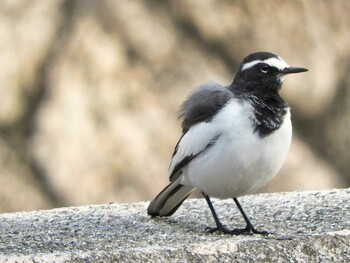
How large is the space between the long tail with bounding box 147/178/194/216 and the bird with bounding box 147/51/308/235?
0.19 meters

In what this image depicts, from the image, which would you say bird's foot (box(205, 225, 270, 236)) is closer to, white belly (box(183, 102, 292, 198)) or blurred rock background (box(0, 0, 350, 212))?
white belly (box(183, 102, 292, 198))

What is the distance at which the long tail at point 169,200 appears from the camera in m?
5.65

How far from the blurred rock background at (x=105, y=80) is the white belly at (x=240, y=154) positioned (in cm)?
289

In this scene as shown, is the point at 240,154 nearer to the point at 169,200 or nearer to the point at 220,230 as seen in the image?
the point at 220,230

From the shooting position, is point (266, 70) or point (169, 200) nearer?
point (266, 70)

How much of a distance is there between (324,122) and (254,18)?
2.90 ft

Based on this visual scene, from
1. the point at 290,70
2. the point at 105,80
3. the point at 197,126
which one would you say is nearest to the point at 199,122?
the point at 197,126

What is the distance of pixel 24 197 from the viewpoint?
8.07 meters

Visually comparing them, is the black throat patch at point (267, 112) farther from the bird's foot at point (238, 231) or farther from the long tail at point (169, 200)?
the long tail at point (169, 200)

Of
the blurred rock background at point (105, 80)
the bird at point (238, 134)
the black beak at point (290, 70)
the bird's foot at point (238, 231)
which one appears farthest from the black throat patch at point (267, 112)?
the blurred rock background at point (105, 80)

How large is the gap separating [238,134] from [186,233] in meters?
0.50

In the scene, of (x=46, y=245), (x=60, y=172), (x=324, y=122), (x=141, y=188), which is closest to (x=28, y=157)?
(x=60, y=172)

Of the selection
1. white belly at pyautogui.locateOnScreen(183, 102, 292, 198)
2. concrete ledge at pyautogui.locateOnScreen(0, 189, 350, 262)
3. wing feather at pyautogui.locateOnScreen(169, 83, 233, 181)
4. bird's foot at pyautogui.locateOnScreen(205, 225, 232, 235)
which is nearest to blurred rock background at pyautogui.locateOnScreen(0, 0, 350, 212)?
concrete ledge at pyautogui.locateOnScreen(0, 189, 350, 262)

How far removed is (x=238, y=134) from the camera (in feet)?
16.8
